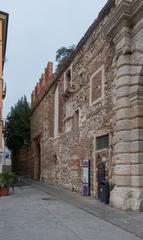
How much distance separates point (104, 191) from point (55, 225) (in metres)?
4.70

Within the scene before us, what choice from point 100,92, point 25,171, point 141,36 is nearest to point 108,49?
point 100,92

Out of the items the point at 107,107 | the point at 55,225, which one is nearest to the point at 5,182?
Answer: the point at 107,107

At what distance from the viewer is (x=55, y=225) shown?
950cm

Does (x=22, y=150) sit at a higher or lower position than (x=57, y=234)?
higher

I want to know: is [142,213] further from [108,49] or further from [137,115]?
[108,49]

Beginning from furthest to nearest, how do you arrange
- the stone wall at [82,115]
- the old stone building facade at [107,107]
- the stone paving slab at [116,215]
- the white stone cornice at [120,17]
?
1. the stone wall at [82,115]
2. the white stone cornice at [120,17]
3. the old stone building facade at [107,107]
4. the stone paving slab at [116,215]

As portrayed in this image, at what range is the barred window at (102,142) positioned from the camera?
1510cm

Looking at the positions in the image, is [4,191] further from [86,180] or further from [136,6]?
[136,6]

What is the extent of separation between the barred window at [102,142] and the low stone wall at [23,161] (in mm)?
22244

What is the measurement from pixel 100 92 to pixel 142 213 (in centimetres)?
566

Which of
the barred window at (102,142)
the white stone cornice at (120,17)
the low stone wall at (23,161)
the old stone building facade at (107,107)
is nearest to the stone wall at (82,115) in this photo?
the old stone building facade at (107,107)

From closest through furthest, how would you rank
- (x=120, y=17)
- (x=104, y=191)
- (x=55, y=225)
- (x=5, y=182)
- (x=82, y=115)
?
(x=55, y=225), (x=120, y=17), (x=104, y=191), (x=82, y=115), (x=5, y=182)

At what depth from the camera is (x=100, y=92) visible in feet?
52.2

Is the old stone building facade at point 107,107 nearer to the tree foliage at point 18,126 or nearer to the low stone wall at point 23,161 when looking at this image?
the low stone wall at point 23,161
